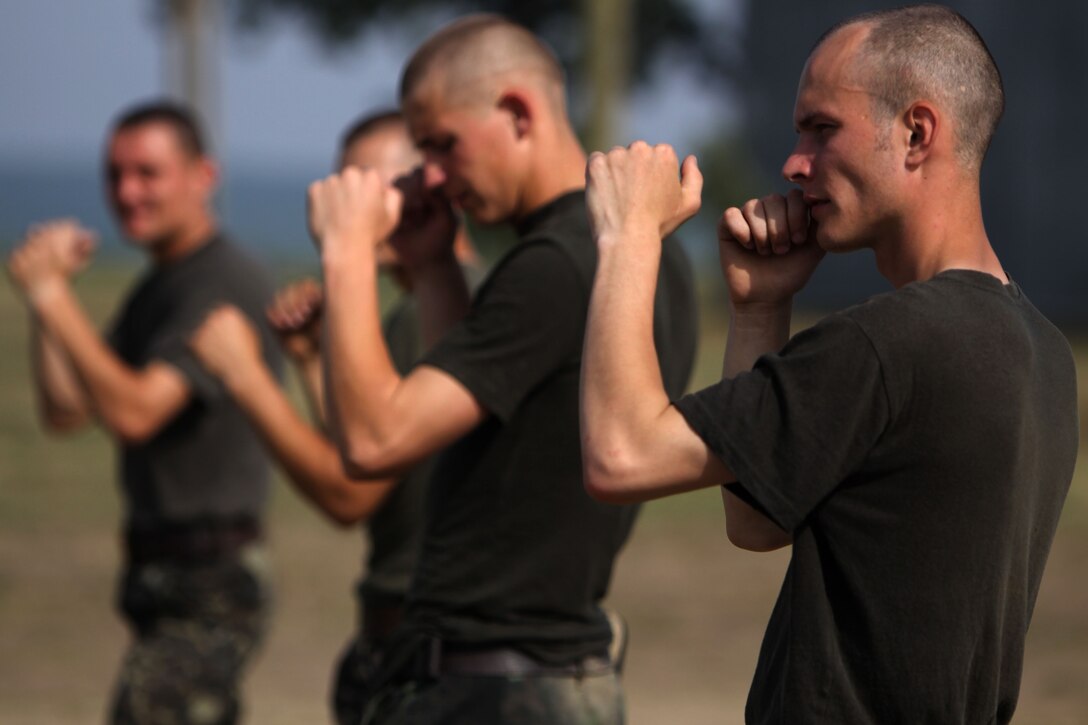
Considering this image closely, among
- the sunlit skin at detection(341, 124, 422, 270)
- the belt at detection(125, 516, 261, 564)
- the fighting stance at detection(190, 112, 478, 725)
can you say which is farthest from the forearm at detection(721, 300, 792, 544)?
the belt at detection(125, 516, 261, 564)

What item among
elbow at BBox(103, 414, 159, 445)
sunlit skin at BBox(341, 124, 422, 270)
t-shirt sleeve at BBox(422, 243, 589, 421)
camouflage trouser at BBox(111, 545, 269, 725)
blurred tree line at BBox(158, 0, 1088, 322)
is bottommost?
blurred tree line at BBox(158, 0, 1088, 322)

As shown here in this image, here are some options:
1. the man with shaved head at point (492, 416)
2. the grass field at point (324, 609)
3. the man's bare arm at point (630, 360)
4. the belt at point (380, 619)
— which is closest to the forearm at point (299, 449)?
the belt at point (380, 619)

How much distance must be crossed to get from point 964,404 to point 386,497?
2401 millimetres

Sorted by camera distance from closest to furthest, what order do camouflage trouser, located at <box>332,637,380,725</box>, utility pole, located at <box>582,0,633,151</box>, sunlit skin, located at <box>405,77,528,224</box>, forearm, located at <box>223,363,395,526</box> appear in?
1. sunlit skin, located at <box>405,77,528,224</box>
2. forearm, located at <box>223,363,395,526</box>
3. camouflage trouser, located at <box>332,637,380,725</box>
4. utility pole, located at <box>582,0,633,151</box>

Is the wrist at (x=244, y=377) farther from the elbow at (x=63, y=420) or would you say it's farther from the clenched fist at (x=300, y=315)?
the elbow at (x=63, y=420)

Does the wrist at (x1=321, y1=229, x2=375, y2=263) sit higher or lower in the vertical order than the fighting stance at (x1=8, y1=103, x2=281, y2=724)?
higher

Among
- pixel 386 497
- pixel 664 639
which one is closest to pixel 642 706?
pixel 664 639

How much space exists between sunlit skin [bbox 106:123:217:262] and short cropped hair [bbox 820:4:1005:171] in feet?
12.1

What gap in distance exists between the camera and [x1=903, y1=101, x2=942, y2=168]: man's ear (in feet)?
8.00

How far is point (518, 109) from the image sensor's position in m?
3.57

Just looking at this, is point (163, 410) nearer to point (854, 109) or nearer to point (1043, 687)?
point (854, 109)

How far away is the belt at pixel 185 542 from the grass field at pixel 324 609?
6.18 ft

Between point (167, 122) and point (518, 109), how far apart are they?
8.99ft

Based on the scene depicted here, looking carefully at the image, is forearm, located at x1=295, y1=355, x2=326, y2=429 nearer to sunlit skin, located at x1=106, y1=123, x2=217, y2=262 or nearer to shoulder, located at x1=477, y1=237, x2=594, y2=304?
shoulder, located at x1=477, y1=237, x2=594, y2=304
